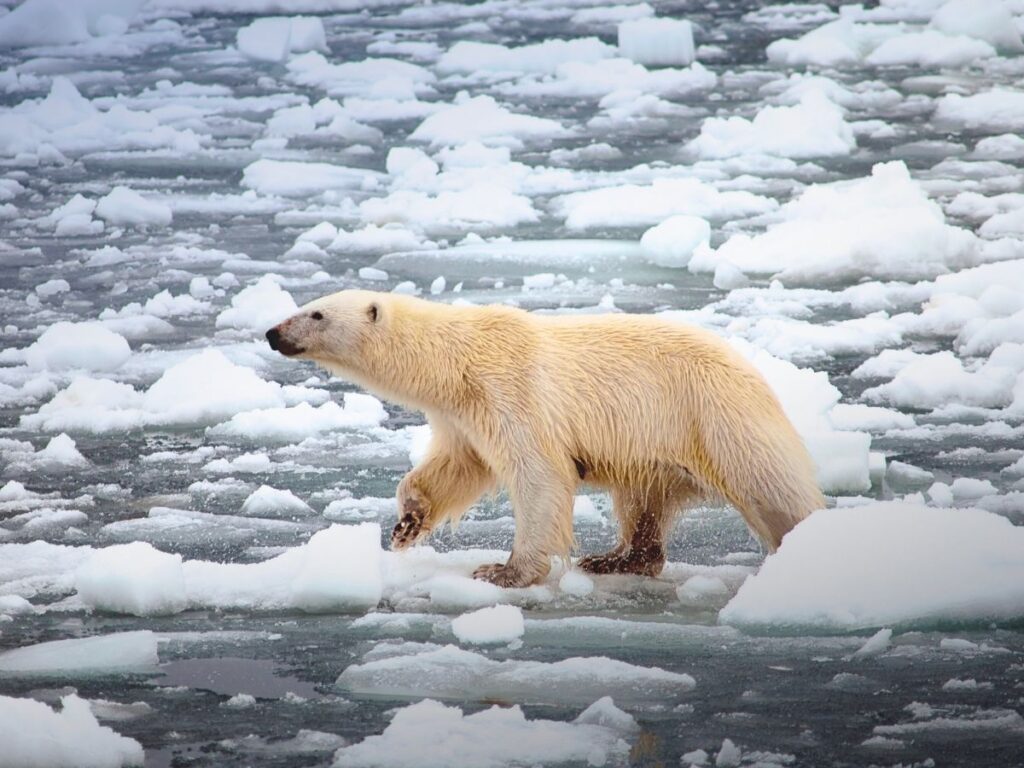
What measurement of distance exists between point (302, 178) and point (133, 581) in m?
9.20

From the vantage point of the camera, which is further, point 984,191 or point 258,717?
point 984,191

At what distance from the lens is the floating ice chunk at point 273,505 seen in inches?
225

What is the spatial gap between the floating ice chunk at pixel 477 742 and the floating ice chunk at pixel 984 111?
11976 millimetres

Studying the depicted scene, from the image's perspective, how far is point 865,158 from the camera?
1322 cm

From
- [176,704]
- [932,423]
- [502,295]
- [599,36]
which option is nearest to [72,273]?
[502,295]

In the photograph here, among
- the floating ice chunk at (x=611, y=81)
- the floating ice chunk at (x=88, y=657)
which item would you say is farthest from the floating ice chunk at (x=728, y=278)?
the floating ice chunk at (x=611, y=81)

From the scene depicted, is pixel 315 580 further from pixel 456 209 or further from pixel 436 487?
pixel 456 209

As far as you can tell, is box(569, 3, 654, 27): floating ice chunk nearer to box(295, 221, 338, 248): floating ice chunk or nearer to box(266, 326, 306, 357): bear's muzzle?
box(295, 221, 338, 248): floating ice chunk

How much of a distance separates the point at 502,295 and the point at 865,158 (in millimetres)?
5205

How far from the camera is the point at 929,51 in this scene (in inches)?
720

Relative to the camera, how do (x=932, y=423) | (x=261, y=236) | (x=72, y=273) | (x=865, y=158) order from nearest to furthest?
(x=932, y=423), (x=72, y=273), (x=261, y=236), (x=865, y=158)

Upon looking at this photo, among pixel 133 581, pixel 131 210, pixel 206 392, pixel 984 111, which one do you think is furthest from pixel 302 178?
pixel 133 581

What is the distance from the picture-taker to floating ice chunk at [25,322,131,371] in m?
7.98

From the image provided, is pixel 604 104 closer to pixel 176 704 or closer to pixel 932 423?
pixel 932 423
